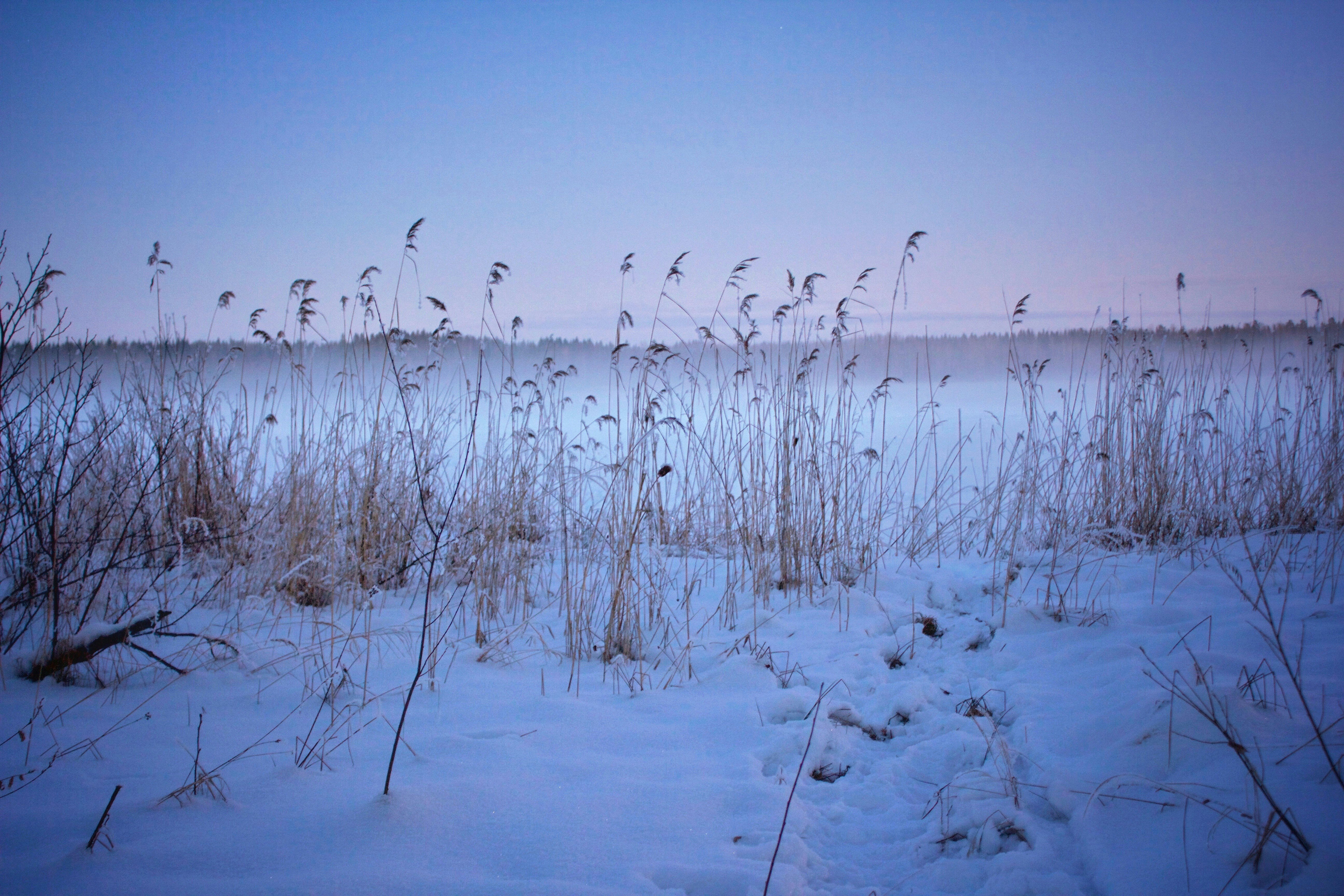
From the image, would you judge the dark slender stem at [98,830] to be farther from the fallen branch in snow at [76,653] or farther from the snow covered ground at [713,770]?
the fallen branch in snow at [76,653]

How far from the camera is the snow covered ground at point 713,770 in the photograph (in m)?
1.12

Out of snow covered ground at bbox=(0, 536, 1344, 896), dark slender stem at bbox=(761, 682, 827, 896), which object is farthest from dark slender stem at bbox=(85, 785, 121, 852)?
dark slender stem at bbox=(761, 682, 827, 896)

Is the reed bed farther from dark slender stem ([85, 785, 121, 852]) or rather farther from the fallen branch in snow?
dark slender stem ([85, 785, 121, 852])

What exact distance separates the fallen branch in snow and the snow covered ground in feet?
0.20

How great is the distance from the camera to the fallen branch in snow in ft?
6.15

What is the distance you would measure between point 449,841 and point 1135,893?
1353mm

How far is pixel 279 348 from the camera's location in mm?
4113

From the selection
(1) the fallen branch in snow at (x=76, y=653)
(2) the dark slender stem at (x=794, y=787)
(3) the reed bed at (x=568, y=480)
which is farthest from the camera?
(3) the reed bed at (x=568, y=480)

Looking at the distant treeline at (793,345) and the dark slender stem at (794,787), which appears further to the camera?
the distant treeline at (793,345)

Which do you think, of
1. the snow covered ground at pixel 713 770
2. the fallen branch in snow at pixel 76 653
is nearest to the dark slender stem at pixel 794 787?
the snow covered ground at pixel 713 770

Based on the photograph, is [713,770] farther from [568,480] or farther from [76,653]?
[568,480]

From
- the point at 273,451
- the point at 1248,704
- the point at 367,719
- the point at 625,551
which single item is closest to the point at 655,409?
the point at 625,551

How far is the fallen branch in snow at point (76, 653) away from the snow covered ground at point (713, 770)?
2.4 inches

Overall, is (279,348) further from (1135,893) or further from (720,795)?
(1135,893)
